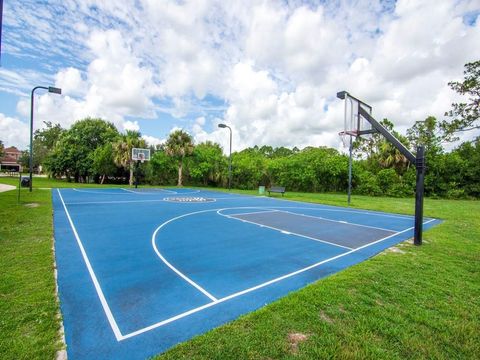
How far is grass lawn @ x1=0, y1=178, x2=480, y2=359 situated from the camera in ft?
9.84

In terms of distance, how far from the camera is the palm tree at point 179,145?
3375 cm

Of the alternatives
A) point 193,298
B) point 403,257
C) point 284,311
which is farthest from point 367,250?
point 193,298

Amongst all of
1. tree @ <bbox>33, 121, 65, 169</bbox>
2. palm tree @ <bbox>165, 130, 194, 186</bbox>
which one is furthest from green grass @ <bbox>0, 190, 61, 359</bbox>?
tree @ <bbox>33, 121, 65, 169</bbox>

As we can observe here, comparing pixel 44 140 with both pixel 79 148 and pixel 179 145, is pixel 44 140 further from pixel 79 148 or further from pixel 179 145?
pixel 179 145

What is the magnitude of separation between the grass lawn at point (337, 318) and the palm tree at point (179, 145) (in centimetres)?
2838

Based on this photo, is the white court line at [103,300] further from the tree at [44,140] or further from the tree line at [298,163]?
the tree at [44,140]

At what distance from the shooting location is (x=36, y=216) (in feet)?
35.0

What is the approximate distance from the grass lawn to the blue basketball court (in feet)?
1.09

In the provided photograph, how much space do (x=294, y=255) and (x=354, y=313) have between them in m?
2.98

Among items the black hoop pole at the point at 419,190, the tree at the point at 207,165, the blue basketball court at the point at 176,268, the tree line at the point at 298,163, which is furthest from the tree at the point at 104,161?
the black hoop pole at the point at 419,190

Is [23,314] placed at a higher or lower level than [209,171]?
lower

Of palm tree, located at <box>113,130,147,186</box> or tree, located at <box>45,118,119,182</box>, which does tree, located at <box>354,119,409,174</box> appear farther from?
tree, located at <box>45,118,119,182</box>

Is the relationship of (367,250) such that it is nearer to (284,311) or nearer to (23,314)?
(284,311)

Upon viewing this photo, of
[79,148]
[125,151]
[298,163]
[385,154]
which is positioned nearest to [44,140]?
[79,148]
